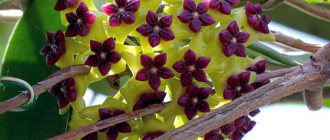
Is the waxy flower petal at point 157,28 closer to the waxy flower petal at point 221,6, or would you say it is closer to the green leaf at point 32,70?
the waxy flower petal at point 221,6

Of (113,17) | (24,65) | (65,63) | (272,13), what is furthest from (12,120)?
(272,13)


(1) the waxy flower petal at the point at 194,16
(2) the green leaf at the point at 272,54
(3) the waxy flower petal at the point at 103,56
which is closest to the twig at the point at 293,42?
(2) the green leaf at the point at 272,54

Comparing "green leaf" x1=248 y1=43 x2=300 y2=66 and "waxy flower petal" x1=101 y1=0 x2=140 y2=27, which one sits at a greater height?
"waxy flower petal" x1=101 y1=0 x2=140 y2=27

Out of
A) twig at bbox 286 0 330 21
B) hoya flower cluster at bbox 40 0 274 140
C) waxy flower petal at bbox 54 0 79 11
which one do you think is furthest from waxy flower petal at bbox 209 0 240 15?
twig at bbox 286 0 330 21

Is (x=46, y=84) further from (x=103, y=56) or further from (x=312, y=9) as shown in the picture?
(x=312, y=9)

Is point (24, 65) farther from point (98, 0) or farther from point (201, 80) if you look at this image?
point (201, 80)

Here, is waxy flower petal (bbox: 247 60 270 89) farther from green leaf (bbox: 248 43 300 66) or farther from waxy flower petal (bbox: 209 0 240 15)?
green leaf (bbox: 248 43 300 66)
